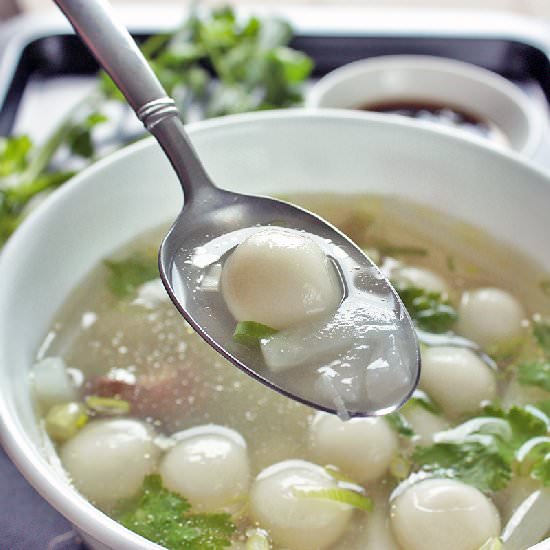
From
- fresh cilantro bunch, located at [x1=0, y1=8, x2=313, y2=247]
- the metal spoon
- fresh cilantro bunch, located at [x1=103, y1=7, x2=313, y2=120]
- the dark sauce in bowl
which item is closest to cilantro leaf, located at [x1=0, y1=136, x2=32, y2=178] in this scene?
fresh cilantro bunch, located at [x1=0, y1=8, x2=313, y2=247]

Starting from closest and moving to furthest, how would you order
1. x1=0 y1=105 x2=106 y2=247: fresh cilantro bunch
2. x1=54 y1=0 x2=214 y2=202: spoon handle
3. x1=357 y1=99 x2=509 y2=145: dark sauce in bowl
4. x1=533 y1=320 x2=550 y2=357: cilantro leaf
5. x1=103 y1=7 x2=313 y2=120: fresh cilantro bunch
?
1. x1=54 y1=0 x2=214 y2=202: spoon handle
2. x1=533 y1=320 x2=550 y2=357: cilantro leaf
3. x1=0 y1=105 x2=106 y2=247: fresh cilantro bunch
4. x1=103 y1=7 x2=313 y2=120: fresh cilantro bunch
5. x1=357 y1=99 x2=509 y2=145: dark sauce in bowl

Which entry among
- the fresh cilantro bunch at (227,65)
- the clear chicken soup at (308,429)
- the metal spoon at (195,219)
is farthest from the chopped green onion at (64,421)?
the fresh cilantro bunch at (227,65)

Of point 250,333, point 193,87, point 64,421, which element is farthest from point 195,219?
point 193,87

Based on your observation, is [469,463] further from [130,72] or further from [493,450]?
[130,72]

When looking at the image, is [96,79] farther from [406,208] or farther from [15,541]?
[15,541]

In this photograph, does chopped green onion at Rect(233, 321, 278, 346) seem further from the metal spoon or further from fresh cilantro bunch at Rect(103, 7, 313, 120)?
fresh cilantro bunch at Rect(103, 7, 313, 120)

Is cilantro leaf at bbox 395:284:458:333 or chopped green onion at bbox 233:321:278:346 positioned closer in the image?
chopped green onion at bbox 233:321:278:346

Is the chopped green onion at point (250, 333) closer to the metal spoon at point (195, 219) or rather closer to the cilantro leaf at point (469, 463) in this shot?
the metal spoon at point (195, 219)
